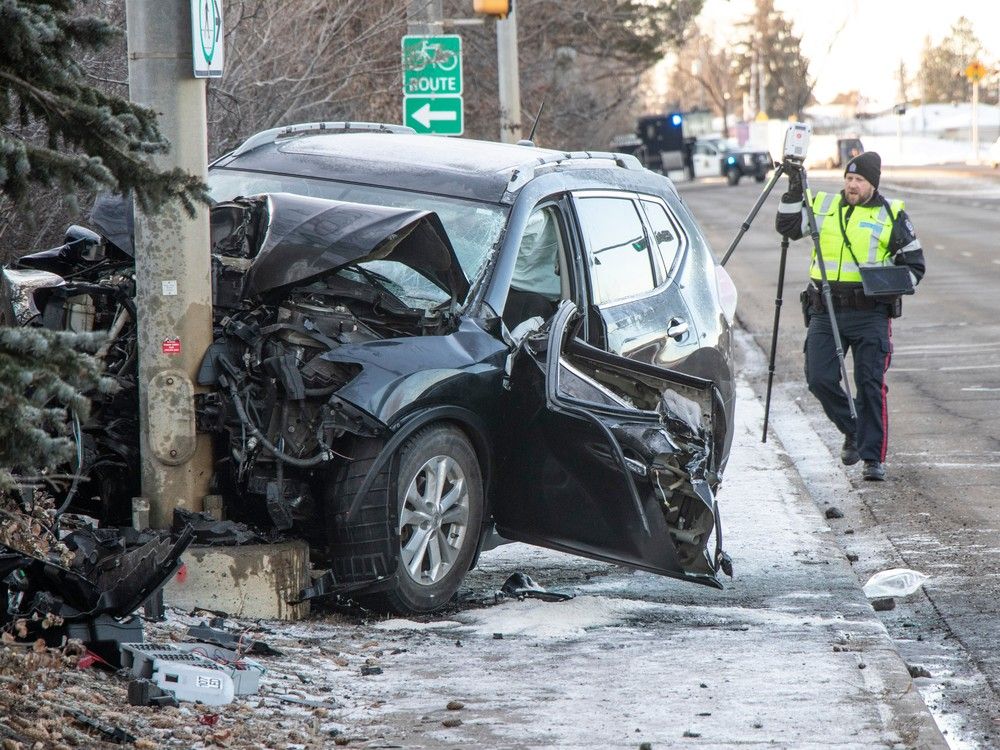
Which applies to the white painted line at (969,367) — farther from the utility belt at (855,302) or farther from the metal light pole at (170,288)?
the metal light pole at (170,288)

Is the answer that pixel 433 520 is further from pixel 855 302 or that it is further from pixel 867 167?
pixel 867 167

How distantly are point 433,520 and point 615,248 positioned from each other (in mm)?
1996

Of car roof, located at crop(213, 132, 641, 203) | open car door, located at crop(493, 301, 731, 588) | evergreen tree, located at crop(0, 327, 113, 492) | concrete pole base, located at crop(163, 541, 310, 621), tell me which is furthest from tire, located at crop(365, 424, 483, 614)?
evergreen tree, located at crop(0, 327, 113, 492)

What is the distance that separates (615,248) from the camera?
7.49 metres

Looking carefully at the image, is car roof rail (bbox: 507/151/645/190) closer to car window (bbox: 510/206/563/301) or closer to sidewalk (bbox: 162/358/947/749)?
car window (bbox: 510/206/563/301)

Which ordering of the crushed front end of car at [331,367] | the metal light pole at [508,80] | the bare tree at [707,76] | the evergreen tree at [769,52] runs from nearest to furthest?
the crushed front end of car at [331,367], the metal light pole at [508,80], the bare tree at [707,76], the evergreen tree at [769,52]

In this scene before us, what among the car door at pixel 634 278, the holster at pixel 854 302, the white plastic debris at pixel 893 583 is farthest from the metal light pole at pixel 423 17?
the white plastic debris at pixel 893 583

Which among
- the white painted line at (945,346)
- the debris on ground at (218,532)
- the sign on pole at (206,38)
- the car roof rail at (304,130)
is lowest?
the white painted line at (945,346)

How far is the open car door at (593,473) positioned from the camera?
6.22m

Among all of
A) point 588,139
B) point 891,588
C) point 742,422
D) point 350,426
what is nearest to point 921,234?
point 588,139

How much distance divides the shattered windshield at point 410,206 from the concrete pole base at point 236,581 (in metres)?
1.28

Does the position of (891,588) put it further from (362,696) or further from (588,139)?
(588,139)

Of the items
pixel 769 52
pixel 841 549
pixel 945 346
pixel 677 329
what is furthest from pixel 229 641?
pixel 769 52

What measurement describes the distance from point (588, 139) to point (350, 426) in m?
31.8
